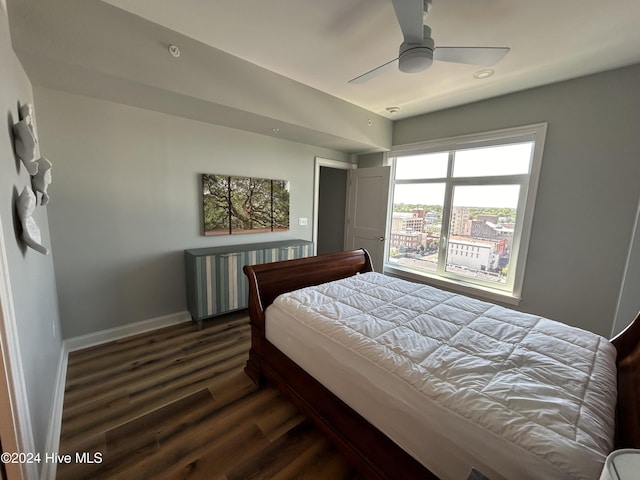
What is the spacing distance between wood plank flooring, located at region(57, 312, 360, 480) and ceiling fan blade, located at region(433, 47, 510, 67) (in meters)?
2.60

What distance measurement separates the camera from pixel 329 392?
143cm

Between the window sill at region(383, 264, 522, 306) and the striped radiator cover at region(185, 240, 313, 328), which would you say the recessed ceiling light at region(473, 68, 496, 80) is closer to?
the window sill at region(383, 264, 522, 306)

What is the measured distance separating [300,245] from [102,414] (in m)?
2.38

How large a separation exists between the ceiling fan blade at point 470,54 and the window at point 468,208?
56.2 inches

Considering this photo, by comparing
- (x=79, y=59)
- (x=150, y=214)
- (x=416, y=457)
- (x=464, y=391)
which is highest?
(x=79, y=59)

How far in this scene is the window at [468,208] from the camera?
2865 mm

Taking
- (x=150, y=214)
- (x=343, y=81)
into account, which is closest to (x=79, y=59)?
(x=150, y=214)

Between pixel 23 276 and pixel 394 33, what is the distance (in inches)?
108

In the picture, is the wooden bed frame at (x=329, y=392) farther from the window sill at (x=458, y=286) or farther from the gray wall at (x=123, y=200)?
the window sill at (x=458, y=286)

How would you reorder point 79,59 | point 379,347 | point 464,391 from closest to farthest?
1. point 464,391
2. point 379,347
3. point 79,59

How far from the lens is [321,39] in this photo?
2.03 m

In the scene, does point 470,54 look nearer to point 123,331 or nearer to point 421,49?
point 421,49

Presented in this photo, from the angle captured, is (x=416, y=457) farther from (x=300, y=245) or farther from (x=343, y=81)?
(x=343, y=81)

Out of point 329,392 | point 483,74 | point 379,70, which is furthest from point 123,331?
point 483,74
